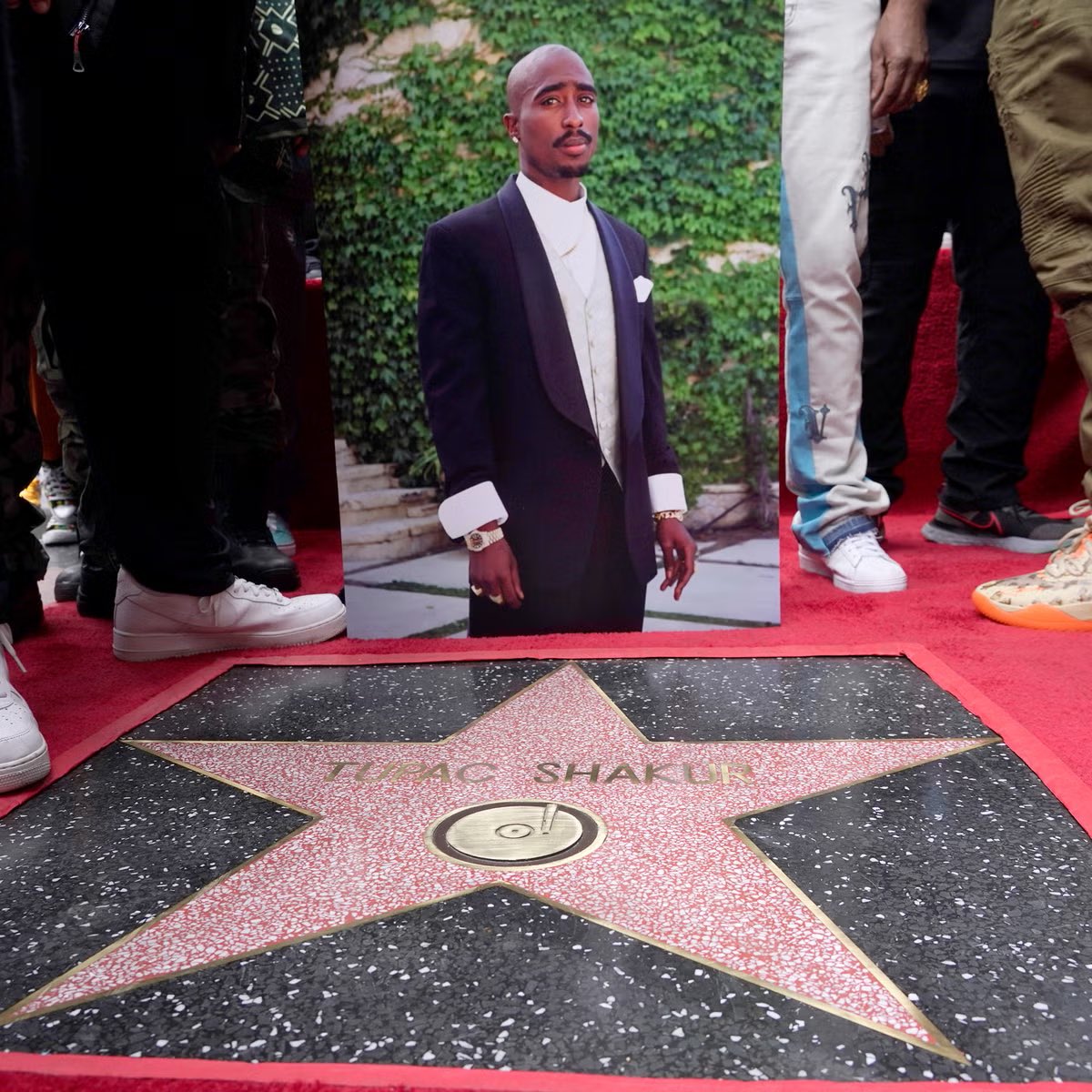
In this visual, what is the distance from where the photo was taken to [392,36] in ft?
4.52

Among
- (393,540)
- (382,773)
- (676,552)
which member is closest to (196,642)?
(393,540)

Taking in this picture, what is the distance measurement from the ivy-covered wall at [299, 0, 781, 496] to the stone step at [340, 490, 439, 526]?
0.04m

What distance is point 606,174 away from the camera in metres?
1.39

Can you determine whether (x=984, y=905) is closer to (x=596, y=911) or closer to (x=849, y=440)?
(x=596, y=911)

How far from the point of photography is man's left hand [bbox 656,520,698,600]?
146cm

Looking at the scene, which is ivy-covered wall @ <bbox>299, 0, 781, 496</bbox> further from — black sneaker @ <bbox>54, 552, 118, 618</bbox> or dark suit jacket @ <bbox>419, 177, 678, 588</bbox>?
black sneaker @ <bbox>54, 552, 118, 618</bbox>

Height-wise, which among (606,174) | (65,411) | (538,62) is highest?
(538,62)

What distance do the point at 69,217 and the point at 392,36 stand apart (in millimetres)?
488

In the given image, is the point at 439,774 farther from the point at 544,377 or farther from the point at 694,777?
the point at 544,377

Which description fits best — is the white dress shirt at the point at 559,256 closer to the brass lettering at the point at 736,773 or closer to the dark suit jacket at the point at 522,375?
the dark suit jacket at the point at 522,375

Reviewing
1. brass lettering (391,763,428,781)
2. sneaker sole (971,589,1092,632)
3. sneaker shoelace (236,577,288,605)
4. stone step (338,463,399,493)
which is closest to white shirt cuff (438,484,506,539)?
stone step (338,463,399,493)

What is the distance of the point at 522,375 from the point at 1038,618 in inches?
31.4

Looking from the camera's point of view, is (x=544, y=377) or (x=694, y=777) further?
(x=544, y=377)

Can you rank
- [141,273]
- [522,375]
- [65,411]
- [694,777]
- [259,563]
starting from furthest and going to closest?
[259,563]
[65,411]
[522,375]
[141,273]
[694,777]
